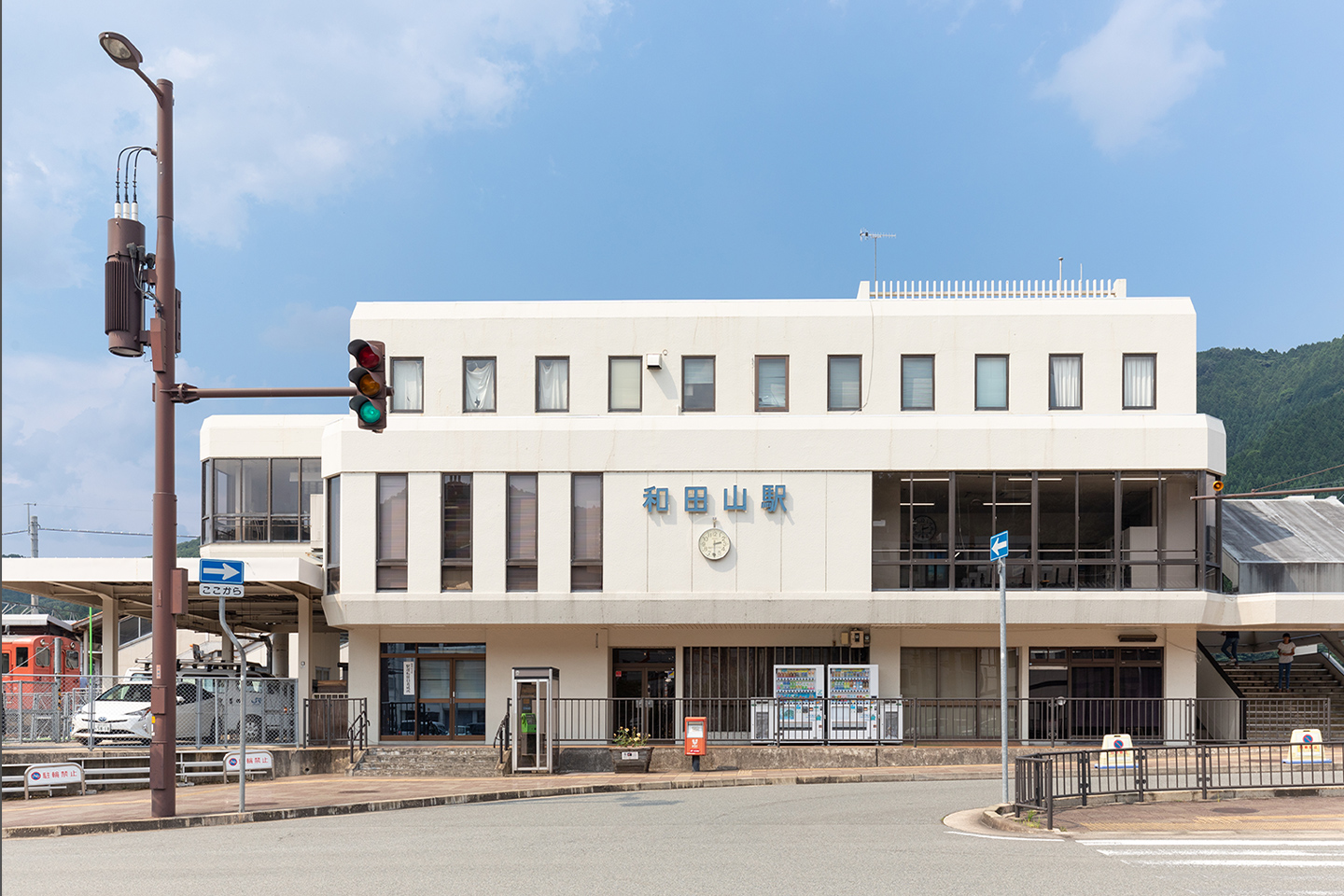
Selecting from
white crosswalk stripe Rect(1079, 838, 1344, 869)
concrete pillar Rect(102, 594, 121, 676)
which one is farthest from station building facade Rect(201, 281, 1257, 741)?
white crosswalk stripe Rect(1079, 838, 1344, 869)

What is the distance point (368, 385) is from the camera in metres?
13.3

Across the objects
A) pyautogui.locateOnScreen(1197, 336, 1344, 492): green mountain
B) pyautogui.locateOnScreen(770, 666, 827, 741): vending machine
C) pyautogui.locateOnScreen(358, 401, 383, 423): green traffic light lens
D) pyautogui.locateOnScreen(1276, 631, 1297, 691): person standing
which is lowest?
pyautogui.locateOnScreen(770, 666, 827, 741): vending machine

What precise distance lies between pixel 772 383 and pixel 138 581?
15040 millimetres

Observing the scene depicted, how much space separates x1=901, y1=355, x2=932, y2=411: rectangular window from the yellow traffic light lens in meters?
17.1

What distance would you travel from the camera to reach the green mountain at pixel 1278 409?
97312 mm

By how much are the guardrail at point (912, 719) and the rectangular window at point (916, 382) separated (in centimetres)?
669

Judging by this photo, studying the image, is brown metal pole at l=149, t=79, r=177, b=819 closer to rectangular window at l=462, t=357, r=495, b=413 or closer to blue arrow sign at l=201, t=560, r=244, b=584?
blue arrow sign at l=201, t=560, r=244, b=584

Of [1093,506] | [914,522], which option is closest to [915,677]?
[914,522]

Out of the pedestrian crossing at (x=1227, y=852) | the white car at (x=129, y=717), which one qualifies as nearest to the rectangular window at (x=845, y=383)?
the white car at (x=129, y=717)

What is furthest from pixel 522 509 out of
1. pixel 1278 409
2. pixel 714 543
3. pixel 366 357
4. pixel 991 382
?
pixel 1278 409

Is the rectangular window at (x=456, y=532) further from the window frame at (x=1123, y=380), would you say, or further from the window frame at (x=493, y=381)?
the window frame at (x=1123, y=380)

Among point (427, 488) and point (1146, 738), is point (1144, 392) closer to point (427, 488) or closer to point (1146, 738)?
point (1146, 738)

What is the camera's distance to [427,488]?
27.5 m

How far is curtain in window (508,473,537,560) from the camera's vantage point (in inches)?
1087
